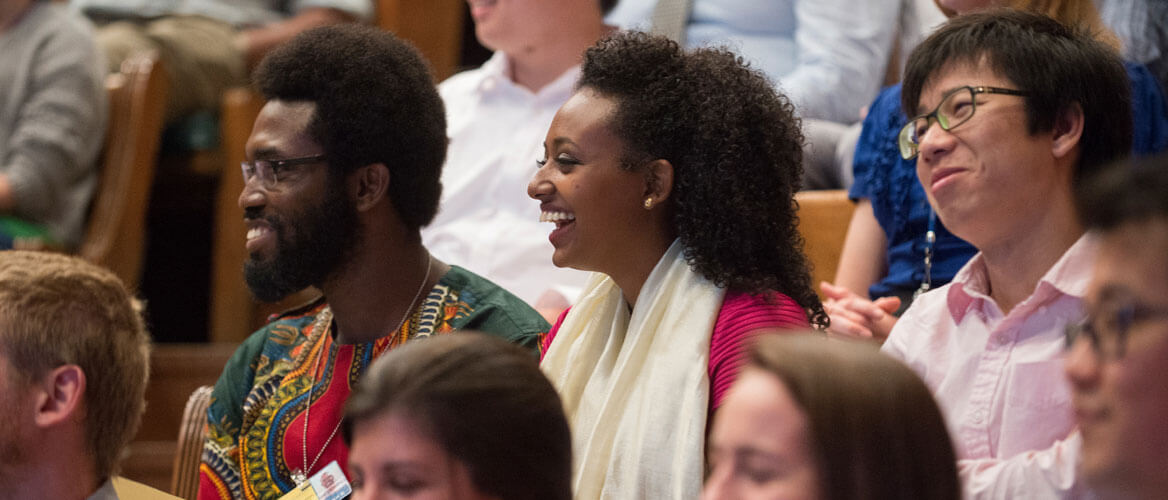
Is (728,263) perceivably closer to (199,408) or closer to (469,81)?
(199,408)

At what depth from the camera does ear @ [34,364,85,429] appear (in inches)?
71.5

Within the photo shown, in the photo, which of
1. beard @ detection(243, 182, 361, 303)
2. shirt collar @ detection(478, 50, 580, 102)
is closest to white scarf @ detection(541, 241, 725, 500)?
beard @ detection(243, 182, 361, 303)

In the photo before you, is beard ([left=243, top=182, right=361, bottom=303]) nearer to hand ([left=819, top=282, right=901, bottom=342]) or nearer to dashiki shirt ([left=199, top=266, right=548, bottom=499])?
dashiki shirt ([left=199, top=266, right=548, bottom=499])

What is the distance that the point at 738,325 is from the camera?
5.41 ft

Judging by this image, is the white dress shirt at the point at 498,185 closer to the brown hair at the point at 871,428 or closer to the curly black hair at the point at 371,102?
the curly black hair at the point at 371,102


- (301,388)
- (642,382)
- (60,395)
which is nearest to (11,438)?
(60,395)

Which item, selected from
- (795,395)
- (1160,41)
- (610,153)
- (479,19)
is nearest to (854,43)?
(1160,41)

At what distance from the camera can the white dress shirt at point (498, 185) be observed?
259 cm

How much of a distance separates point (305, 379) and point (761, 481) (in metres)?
1.17

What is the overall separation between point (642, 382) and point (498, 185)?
1112 mm

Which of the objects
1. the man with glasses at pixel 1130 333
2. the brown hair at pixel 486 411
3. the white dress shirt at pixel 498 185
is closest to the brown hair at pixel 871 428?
the man with glasses at pixel 1130 333

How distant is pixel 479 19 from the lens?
2.82 m

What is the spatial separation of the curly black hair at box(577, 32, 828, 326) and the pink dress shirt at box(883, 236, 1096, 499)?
0.69 feet

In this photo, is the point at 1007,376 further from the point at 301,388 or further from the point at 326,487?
the point at 301,388
